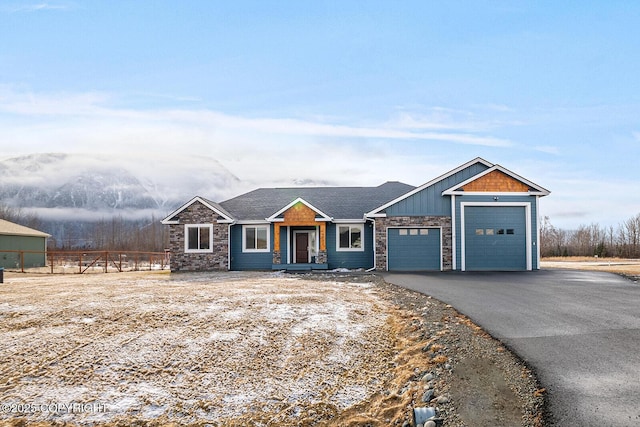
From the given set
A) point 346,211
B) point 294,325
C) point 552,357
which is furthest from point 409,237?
point 552,357

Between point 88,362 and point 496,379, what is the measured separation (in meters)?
5.74

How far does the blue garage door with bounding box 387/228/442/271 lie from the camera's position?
20.8 meters

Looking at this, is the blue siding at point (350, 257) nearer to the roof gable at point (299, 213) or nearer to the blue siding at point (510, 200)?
the roof gable at point (299, 213)

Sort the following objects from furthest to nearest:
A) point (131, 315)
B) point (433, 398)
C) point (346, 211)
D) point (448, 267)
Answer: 1. point (346, 211)
2. point (448, 267)
3. point (131, 315)
4. point (433, 398)

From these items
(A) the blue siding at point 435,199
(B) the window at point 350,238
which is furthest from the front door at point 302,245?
(A) the blue siding at point 435,199

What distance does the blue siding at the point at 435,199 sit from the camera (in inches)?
818

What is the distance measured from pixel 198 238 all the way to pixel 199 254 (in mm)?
783

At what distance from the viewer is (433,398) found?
5691 millimetres

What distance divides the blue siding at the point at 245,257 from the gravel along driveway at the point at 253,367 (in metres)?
12.5

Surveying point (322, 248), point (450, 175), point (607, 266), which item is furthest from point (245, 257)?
point (607, 266)

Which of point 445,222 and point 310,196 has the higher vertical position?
point 310,196

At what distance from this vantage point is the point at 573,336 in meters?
7.35

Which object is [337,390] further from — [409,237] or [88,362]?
[409,237]
